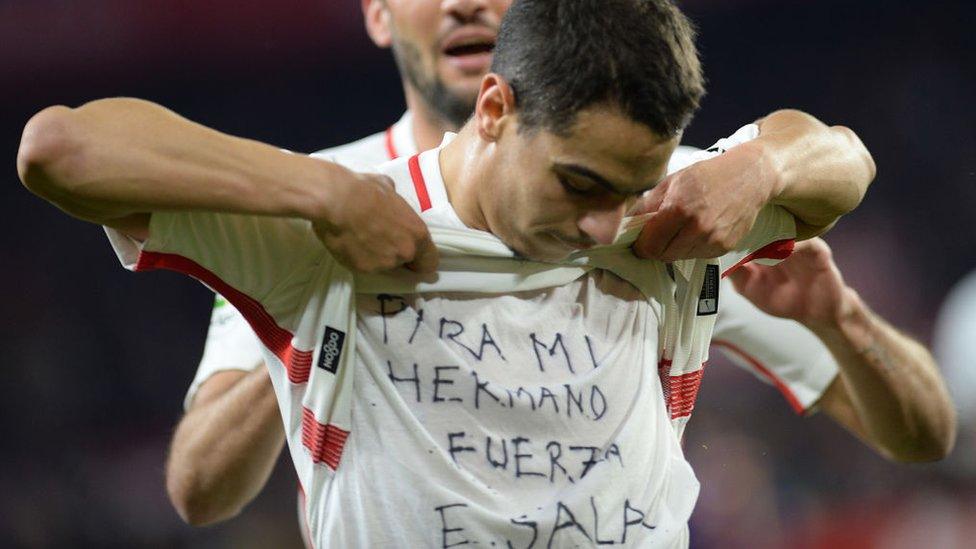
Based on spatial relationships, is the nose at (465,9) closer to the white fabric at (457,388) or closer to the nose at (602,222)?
the white fabric at (457,388)

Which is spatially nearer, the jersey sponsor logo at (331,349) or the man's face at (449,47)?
the jersey sponsor logo at (331,349)

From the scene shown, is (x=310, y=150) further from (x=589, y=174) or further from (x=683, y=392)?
(x=589, y=174)

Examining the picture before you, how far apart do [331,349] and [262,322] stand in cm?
7

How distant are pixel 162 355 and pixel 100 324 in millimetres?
197

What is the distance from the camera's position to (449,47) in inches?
71.5

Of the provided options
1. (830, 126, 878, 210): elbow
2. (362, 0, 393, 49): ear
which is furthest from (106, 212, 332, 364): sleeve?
(362, 0, 393, 49): ear

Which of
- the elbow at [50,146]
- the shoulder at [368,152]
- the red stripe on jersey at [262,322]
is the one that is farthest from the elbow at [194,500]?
the elbow at [50,146]

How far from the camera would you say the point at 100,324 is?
390 centimetres

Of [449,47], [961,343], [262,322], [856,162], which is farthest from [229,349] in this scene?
[961,343]

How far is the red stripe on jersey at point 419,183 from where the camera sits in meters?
1.18

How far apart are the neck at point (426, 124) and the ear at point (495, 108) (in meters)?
0.72

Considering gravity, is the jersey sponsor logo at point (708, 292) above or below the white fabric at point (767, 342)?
above

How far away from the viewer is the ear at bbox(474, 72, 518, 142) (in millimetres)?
1133

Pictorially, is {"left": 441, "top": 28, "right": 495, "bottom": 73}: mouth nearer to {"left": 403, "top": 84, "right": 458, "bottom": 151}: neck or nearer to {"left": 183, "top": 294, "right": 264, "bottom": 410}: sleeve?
{"left": 403, "top": 84, "right": 458, "bottom": 151}: neck
